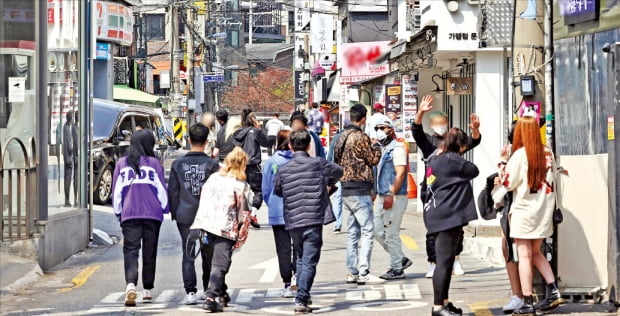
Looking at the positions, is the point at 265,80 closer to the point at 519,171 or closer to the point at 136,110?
the point at 136,110

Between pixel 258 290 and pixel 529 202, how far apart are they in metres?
3.72

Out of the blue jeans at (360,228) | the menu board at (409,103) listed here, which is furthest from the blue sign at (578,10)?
the menu board at (409,103)

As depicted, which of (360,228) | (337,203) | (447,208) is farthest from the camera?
(337,203)

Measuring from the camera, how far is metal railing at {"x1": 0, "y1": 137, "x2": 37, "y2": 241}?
13.2m

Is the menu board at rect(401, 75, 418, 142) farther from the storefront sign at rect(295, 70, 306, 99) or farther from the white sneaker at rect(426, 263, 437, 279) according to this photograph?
the storefront sign at rect(295, 70, 306, 99)

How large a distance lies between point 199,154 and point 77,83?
19.7ft

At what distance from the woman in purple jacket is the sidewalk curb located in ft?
5.36

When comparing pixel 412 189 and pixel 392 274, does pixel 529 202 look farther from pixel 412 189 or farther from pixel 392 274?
pixel 412 189

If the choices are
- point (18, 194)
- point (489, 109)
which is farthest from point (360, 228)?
point (489, 109)

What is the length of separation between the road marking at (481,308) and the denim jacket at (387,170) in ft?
7.70

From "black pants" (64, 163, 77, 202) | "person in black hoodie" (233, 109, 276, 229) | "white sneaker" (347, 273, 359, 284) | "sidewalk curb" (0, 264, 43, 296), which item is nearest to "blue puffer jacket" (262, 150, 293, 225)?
"white sneaker" (347, 273, 359, 284)

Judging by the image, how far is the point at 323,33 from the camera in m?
58.6

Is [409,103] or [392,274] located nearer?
[392,274]

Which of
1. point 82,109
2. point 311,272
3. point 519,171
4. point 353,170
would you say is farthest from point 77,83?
point 519,171
